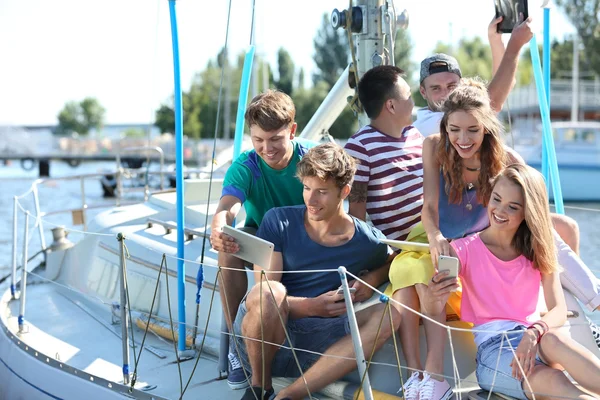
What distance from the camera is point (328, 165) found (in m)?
3.28

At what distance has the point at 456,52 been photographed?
47.9m

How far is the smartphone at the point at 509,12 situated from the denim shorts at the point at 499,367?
2.29 metres

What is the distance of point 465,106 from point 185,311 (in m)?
2.10

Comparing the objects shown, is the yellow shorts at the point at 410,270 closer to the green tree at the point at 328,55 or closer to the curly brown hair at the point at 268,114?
the curly brown hair at the point at 268,114

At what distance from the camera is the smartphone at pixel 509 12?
4.64 m

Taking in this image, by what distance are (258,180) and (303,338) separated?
0.85 metres

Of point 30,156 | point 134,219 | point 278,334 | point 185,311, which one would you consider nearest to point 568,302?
point 278,334

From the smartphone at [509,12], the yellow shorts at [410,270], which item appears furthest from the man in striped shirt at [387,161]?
the smartphone at [509,12]

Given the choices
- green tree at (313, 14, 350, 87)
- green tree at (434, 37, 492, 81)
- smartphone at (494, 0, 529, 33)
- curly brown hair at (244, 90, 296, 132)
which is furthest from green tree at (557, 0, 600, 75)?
curly brown hair at (244, 90, 296, 132)

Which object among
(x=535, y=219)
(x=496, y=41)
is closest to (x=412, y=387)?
(x=535, y=219)

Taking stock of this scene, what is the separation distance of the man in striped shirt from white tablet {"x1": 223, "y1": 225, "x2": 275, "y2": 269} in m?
0.74

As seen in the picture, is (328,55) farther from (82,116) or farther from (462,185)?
(82,116)

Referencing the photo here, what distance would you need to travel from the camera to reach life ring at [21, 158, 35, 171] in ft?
180

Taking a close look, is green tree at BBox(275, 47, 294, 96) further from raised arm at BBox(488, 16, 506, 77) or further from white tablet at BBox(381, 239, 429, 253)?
white tablet at BBox(381, 239, 429, 253)
